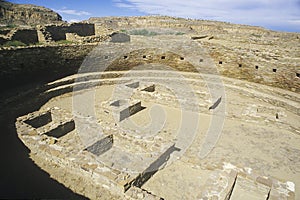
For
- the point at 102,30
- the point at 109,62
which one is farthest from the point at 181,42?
the point at 102,30

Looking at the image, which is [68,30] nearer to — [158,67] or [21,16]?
[158,67]

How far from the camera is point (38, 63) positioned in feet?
38.6

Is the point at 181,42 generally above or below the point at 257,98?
above

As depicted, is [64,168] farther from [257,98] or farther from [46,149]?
[257,98]

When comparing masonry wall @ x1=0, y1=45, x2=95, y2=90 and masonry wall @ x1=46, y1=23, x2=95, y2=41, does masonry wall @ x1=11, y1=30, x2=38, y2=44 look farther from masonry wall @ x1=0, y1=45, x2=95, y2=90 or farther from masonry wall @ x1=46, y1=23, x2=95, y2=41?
masonry wall @ x1=0, y1=45, x2=95, y2=90

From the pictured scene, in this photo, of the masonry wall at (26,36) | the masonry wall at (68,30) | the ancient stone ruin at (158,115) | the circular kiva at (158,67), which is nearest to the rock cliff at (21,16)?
the masonry wall at (68,30)

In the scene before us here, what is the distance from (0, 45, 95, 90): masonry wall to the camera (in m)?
10.6

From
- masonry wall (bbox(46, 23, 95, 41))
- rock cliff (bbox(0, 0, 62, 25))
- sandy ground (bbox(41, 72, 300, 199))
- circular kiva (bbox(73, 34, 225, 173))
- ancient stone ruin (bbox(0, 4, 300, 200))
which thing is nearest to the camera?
ancient stone ruin (bbox(0, 4, 300, 200))

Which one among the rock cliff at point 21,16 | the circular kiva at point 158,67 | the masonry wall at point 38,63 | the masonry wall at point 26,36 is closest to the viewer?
the circular kiva at point 158,67

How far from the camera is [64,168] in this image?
5.89 m

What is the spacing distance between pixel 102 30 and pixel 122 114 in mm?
13887

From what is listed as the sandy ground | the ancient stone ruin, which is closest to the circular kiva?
the ancient stone ruin

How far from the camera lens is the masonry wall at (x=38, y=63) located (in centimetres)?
1057

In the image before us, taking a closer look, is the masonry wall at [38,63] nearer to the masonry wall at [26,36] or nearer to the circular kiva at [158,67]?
the circular kiva at [158,67]
